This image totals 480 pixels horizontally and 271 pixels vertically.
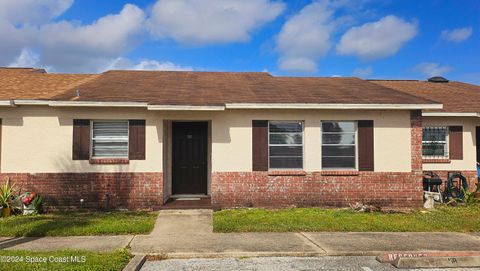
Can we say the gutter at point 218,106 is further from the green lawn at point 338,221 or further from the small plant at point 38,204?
the green lawn at point 338,221

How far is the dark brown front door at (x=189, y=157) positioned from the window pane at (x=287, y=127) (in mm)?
2334

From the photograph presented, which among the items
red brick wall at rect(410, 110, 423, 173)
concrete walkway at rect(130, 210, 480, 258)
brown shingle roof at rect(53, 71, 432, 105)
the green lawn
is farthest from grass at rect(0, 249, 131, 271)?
red brick wall at rect(410, 110, 423, 173)

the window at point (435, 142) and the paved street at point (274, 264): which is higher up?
the window at point (435, 142)

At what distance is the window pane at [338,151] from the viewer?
1102 centimetres

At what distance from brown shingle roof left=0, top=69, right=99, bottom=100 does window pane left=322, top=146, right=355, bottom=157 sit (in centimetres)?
810

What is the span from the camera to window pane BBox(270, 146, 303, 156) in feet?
35.9

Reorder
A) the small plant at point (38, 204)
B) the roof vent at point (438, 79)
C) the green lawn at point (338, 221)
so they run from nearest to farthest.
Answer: the green lawn at point (338, 221) < the small plant at point (38, 204) < the roof vent at point (438, 79)

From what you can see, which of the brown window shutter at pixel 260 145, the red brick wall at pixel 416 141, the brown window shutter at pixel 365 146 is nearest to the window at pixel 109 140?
the brown window shutter at pixel 260 145

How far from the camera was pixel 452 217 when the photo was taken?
9.70 meters

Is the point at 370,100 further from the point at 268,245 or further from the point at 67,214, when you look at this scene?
the point at 67,214

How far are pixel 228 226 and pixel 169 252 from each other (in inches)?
80.5

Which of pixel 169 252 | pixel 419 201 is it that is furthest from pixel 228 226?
pixel 419 201

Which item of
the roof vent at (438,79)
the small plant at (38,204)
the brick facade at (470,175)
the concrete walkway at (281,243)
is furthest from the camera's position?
the roof vent at (438,79)

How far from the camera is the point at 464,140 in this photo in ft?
42.1
